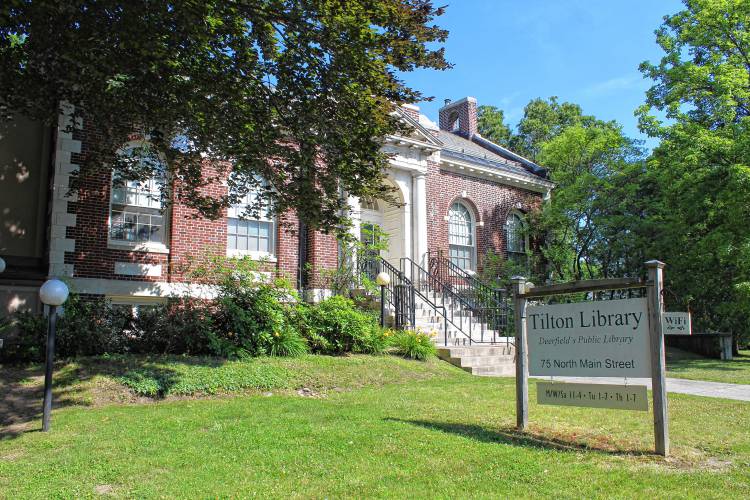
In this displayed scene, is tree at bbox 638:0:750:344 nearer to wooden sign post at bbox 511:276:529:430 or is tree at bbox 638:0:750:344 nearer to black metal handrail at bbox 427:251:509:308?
black metal handrail at bbox 427:251:509:308

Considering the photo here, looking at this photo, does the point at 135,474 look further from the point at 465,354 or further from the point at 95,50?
the point at 465,354

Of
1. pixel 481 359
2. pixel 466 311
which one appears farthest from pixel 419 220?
pixel 481 359

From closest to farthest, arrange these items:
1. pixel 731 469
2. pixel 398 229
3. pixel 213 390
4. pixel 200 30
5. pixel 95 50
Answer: pixel 731 469, pixel 200 30, pixel 95 50, pixel 213 390, pixel 398 229

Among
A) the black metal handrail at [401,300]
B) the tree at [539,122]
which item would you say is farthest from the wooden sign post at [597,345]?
the tree at [539,122]

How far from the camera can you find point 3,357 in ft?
29.8

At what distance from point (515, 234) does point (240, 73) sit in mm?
14568

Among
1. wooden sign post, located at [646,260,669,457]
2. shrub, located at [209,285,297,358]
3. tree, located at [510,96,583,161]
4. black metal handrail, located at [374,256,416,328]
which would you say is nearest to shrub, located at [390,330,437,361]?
black metal handrail, located at [374,256,416,328]

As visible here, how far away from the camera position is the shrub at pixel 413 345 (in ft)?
39.4

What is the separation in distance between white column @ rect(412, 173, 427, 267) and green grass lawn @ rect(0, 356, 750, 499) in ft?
28.0

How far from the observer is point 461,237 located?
1975 cm

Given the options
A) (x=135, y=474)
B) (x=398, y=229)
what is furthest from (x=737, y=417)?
(x=398, y=229)

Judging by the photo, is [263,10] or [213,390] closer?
[263,10]

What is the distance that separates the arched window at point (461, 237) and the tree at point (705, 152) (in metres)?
5.72

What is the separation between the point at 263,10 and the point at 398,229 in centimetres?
1026
